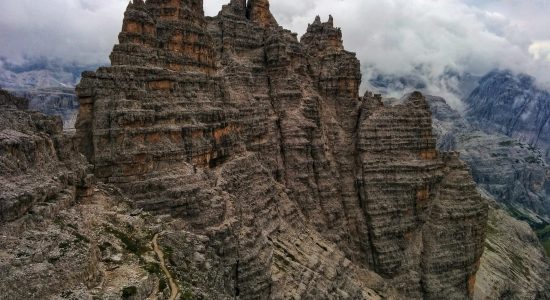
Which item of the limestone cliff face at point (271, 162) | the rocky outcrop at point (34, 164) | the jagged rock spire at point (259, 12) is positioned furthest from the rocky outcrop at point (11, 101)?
the jagged rock spire at point (259, 12)

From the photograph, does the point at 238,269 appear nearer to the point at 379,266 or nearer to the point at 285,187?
the point at 285,187

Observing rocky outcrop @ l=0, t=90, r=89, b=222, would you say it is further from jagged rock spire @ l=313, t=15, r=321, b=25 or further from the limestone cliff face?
jagged rock spire @ l=313, t=15, r=321, b=25

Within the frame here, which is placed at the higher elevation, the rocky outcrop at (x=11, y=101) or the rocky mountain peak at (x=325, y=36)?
the rocky mountain peak at (x=325, y=36)

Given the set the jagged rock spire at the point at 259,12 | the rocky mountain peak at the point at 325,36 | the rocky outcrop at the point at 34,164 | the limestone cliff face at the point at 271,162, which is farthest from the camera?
the rocky mountain peak at the point at 325,36

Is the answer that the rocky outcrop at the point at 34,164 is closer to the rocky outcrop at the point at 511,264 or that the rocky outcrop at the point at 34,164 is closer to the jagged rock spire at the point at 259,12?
the jagged rock spire at the point at 259,12

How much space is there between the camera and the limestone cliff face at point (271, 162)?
44.6m

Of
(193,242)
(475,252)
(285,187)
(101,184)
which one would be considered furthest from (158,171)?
(475,252)

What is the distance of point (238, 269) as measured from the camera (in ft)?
147

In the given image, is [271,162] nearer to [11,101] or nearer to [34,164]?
[11,101]

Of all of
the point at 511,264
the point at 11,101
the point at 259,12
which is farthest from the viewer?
the point at 511,264

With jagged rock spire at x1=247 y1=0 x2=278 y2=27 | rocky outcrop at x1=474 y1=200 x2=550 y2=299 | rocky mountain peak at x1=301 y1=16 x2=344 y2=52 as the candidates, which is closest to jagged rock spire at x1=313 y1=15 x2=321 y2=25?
rocky mountain peak at x1=301 y1=16 x2=344 y2=52

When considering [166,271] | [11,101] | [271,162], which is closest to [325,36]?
[271,162]

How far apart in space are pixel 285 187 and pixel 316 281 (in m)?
19.5

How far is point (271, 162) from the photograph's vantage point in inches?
2783
